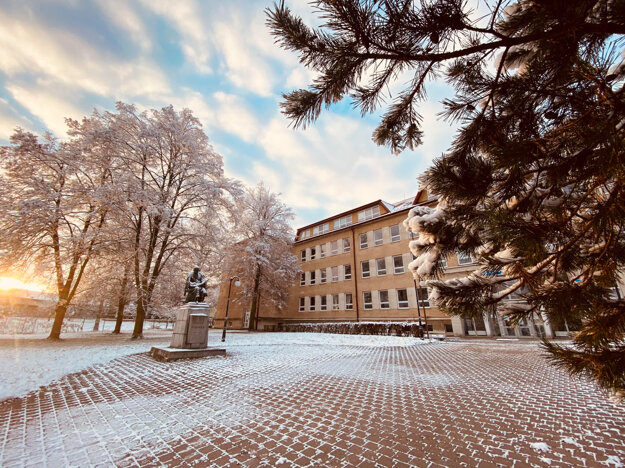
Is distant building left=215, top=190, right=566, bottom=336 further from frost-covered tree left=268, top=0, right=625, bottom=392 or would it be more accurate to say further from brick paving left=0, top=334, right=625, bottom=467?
frost-covered tree left=268, top=0, right=625, bottom=392

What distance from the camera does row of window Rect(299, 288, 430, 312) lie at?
20.5m

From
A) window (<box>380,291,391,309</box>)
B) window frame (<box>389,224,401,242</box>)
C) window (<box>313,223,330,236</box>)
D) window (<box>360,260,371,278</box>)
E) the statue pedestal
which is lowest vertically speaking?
the statue pedestal

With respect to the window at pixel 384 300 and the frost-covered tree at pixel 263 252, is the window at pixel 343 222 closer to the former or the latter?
the frost-covered tree at pixel 263 252

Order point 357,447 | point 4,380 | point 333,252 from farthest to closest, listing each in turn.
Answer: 1. point 333,252
2. point 4,380
3. point 357,447

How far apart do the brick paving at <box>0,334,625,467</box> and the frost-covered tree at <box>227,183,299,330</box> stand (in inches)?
644

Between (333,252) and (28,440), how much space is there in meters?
24.7

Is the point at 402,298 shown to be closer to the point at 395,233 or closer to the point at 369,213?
the point at 395,233

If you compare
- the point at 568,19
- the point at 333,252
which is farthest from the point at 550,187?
the point at 333,252

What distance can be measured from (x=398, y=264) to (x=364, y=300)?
14.9 feet

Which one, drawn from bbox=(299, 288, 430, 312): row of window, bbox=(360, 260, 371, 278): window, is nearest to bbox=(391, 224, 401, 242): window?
bbox=(360, 260, 371, 278): window

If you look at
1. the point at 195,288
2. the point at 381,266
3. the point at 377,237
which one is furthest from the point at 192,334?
the point at 377,237

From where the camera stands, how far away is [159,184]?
48.7 feet

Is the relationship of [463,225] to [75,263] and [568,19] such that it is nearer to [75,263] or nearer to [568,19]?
[568,19]

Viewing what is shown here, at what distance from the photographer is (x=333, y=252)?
2697 cm
